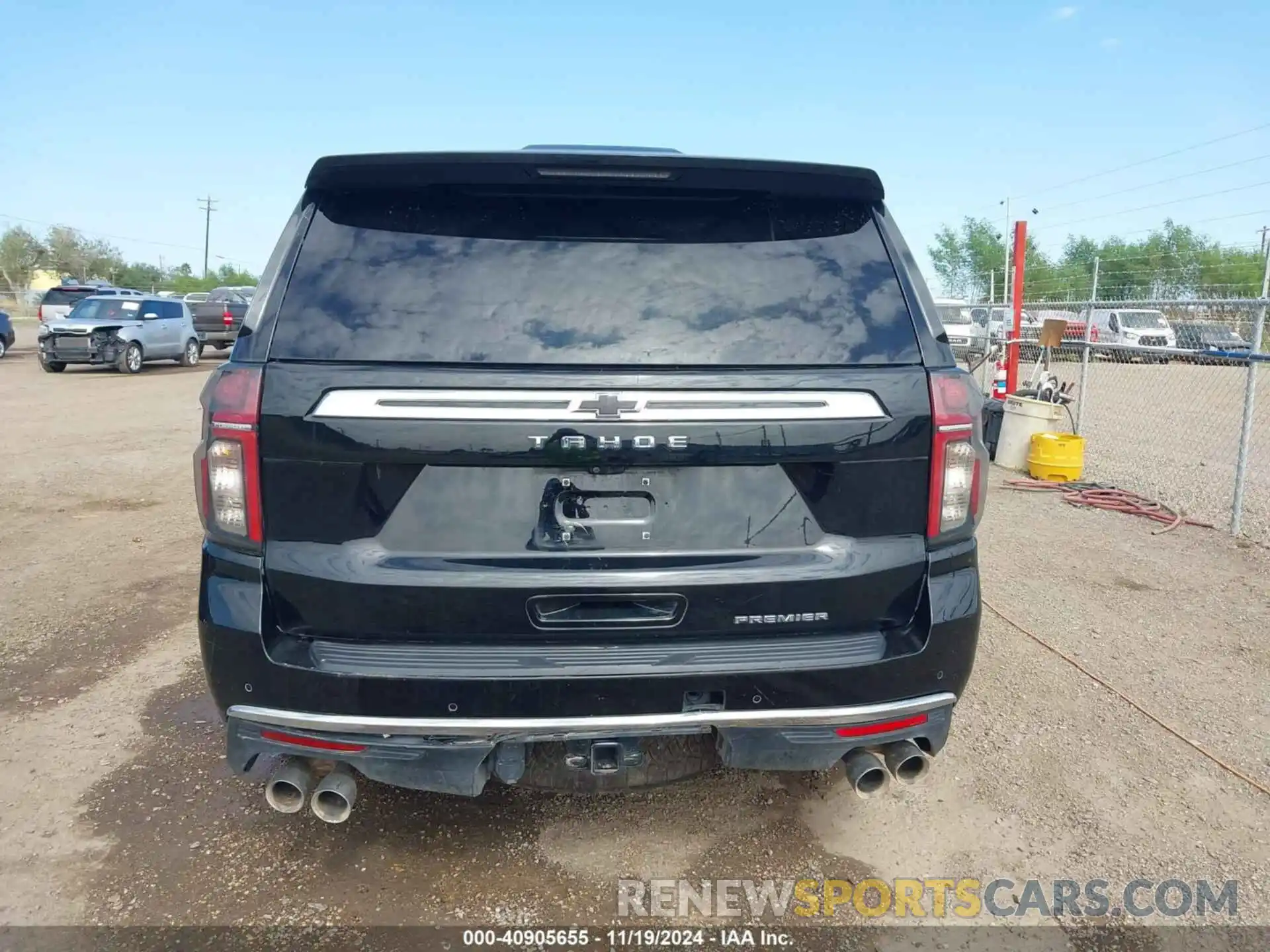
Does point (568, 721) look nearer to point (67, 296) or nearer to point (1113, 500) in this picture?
point (1113, 500)

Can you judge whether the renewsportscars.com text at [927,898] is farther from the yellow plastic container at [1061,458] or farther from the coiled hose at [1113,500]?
the yellow plastic container at [1061,458]

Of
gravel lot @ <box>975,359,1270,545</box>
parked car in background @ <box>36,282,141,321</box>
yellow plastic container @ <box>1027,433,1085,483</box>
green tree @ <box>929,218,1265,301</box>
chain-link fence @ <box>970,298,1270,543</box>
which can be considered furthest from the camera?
parked car in background @ <box>36,282,141,321</box>

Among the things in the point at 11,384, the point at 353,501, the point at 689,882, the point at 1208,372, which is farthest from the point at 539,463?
the point at 1208,372

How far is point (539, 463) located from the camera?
2295mm

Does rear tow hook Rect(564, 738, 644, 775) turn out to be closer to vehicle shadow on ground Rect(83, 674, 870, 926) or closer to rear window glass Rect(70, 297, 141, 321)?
vehicle shadow on ground Rect(83, 674, 870, 926)

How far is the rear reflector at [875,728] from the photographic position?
2.45 m

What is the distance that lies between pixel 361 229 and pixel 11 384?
19540mm

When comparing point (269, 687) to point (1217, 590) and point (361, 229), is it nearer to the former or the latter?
point (361, 229)

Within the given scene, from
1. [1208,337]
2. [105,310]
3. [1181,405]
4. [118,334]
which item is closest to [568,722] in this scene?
[1208,337]

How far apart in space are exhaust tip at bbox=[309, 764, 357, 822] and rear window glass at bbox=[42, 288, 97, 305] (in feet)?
88.1

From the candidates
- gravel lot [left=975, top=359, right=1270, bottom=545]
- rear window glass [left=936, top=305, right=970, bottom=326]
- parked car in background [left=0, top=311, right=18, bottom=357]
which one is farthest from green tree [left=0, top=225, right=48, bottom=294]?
gravel lot [left=975, top=359, right=1270, bottom=545]

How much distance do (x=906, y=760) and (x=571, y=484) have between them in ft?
4.20

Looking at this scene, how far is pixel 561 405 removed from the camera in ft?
7.45

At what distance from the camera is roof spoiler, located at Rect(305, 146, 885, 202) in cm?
242
